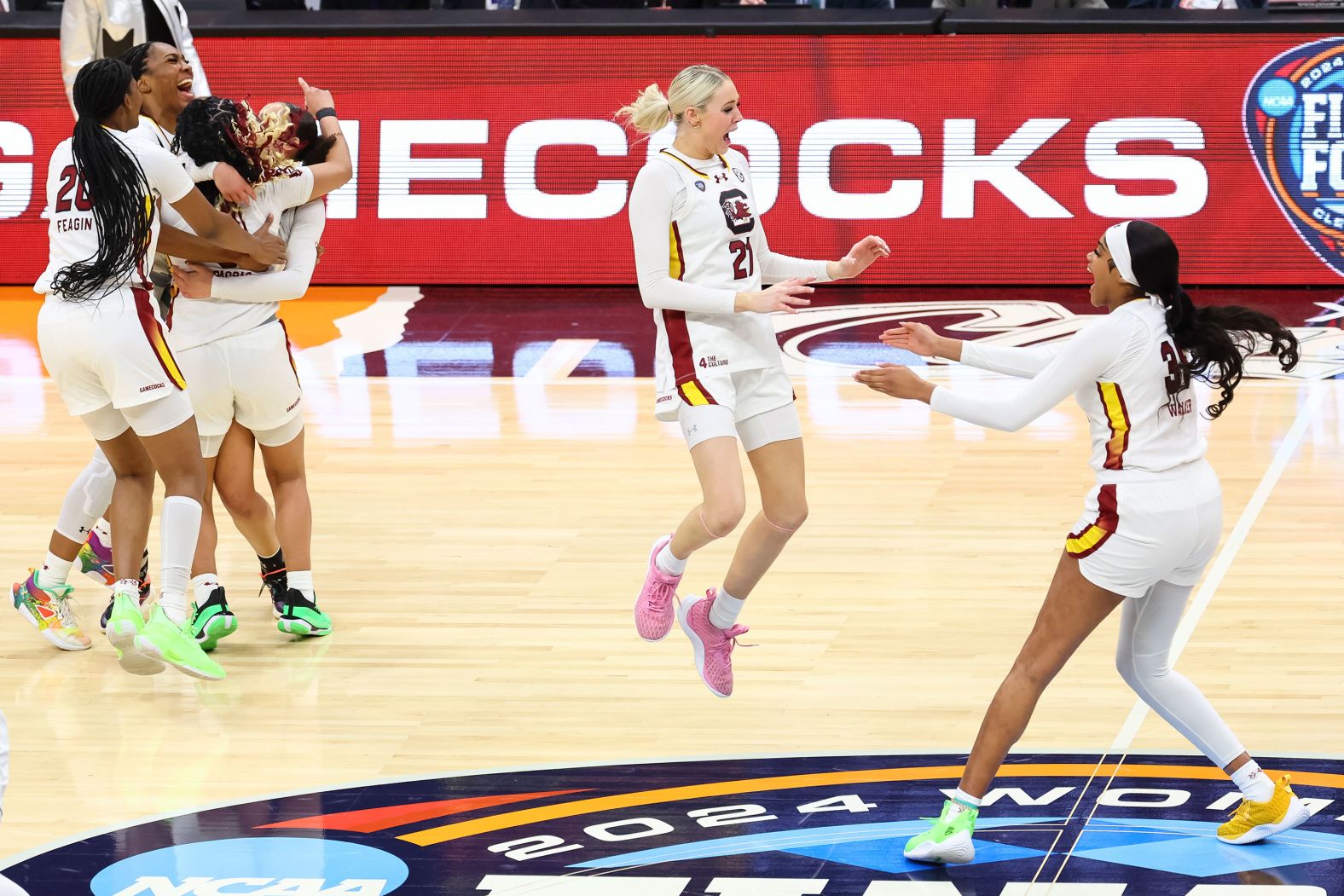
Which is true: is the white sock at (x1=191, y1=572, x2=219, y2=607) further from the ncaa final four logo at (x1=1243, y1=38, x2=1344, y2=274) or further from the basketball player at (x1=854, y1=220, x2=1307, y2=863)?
the ncaa final four logo at (x1=1243, y1=38, x2=1344, y2=274)

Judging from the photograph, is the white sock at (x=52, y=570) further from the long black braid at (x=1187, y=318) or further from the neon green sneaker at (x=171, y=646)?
the long black braid at (x=1187, y=318)

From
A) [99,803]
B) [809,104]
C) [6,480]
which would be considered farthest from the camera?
[809,104]

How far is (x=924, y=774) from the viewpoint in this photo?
5164 mm

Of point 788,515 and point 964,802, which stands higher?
point 788,515

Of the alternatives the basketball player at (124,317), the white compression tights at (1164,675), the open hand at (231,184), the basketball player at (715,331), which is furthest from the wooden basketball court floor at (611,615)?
the open hand at (231,184)

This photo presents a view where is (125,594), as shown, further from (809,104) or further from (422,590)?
(809,104)

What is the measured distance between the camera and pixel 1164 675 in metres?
4.61

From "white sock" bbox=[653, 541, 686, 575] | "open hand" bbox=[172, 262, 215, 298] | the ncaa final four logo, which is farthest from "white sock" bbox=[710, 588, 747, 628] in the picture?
the ncaa final four logo

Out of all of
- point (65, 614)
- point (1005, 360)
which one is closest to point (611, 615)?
point (65, 614)

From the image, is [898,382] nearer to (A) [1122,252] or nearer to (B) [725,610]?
(A) [1122,252]

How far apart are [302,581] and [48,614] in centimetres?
88

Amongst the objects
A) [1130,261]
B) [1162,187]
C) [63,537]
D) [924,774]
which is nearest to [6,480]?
[63,537]

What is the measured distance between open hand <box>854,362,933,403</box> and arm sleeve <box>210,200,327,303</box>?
91.7 inches

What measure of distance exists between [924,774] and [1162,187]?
732cm
